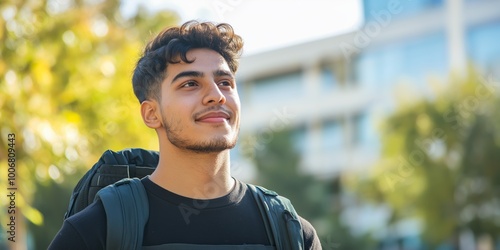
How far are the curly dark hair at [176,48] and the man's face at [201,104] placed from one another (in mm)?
31

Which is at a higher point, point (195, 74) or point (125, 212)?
point (195, 74)

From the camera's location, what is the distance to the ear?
10.5ft

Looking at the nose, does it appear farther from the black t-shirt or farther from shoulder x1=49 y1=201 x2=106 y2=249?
shoulder x1=49 y1=201 x2=106 y2=249

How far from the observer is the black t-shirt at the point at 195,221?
2.88m

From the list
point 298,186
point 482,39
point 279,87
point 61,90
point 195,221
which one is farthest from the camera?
point 279,87

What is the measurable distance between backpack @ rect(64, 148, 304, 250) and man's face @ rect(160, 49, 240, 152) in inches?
9.7

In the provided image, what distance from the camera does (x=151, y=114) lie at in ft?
10.6

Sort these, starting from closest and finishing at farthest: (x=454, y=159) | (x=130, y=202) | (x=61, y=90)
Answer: (x=130, y=202), (x=61, y=90), (x=454, y=159)

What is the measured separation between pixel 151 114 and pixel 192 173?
29 centimetres

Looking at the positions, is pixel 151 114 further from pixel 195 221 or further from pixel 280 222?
pixel 280 222

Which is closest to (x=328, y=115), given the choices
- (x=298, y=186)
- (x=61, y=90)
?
(x=298, y=186)

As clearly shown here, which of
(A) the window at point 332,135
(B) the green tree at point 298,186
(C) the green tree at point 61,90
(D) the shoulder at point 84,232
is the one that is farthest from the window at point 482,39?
(D) the shoulder at point 84,232

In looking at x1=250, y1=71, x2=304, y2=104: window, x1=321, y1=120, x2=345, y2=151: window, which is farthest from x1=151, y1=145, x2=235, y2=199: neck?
x1=250, y1=71, x2=304, y2=104: window

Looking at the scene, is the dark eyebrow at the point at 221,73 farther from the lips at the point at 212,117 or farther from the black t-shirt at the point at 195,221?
the black t-shirt at the point at 195,221
